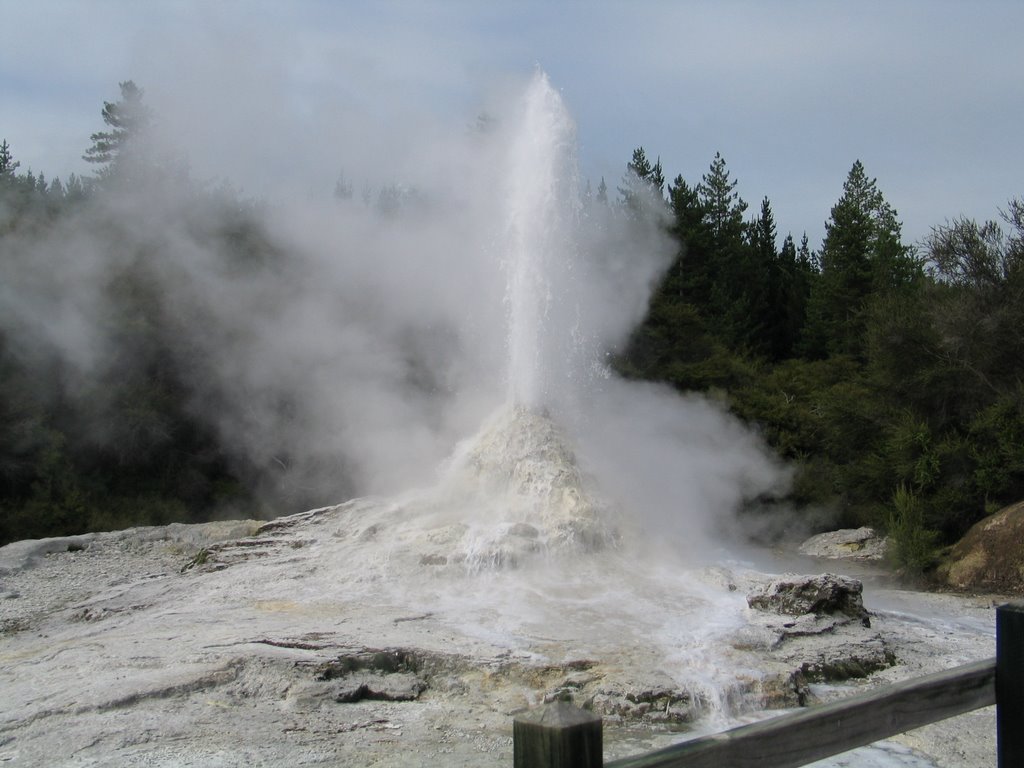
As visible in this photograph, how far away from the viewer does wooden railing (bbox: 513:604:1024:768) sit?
150 cm

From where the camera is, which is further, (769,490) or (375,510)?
(769,490)

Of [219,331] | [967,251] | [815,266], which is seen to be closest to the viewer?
[967,251]

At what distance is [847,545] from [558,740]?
38.8 ft

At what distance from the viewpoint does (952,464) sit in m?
11.0

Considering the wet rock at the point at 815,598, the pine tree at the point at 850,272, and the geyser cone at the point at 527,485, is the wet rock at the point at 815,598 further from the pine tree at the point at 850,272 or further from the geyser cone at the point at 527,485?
the pine tree at the point at 850,272

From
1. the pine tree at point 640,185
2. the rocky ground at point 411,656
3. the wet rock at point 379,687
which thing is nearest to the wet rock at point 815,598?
the rocky ground at point 411,656

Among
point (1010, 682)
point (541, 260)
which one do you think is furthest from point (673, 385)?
point (1010, 682)

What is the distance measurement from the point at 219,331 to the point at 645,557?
993 cm

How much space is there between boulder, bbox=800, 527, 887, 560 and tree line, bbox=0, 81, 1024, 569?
15.1 inches

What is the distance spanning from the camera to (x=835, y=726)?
1939 mm

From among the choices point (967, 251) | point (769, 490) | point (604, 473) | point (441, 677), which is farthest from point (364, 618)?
point (967, 251)

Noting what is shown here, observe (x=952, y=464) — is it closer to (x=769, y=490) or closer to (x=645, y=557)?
(x=769, y=490)

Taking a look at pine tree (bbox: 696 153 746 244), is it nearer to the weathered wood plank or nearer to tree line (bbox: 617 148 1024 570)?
tree line (bbox: 617 148 1024 570)

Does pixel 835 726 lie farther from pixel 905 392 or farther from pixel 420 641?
pixel 905 392
